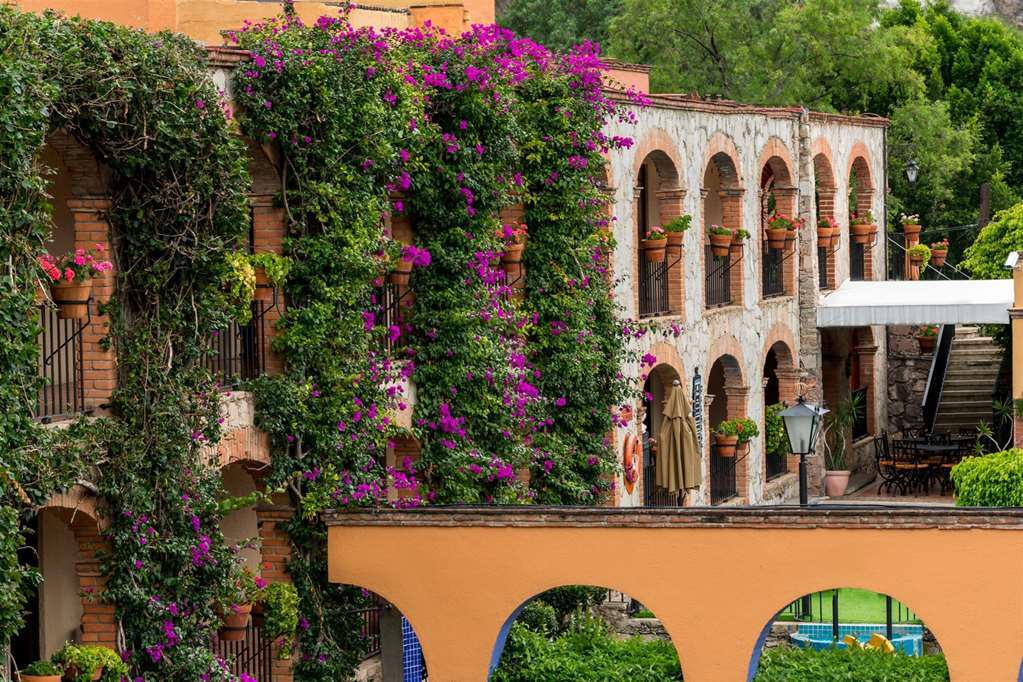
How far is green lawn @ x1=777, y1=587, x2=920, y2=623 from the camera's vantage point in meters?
23.7

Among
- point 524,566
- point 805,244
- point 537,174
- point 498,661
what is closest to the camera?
point 524,566

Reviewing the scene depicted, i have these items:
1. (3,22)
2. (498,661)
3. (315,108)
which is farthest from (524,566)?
(3,22)

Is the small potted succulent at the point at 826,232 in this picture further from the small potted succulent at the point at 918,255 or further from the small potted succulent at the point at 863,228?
the small potted succulent at the point at 918,255

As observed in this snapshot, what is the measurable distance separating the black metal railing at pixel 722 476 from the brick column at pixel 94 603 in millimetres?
13974

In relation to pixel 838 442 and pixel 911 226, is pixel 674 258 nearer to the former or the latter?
pixel 838 442

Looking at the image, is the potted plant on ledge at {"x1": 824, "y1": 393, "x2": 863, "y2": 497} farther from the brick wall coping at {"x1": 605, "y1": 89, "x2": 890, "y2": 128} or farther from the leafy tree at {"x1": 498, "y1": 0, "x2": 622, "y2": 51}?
the leafy tree at {"x1": 498, "y1": 0, "x2": 622, "y2": 51}

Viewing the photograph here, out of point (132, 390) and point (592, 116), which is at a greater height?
point (592, 116)

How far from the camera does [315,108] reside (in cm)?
1723

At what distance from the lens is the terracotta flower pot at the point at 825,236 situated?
108 feet

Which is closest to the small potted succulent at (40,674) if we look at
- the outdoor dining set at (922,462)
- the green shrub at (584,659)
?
the green shrub at (584,659)

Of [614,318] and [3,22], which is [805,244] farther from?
[3,22]

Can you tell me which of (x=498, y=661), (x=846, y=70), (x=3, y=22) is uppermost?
(x=846, y=70)

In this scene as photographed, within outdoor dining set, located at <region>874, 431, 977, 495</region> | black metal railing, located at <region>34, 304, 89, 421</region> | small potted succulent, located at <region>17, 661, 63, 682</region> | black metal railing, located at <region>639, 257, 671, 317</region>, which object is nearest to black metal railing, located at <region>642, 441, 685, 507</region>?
black metal railing, located at <region>639, 257, 671, 317</region>

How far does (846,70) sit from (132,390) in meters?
29.5
